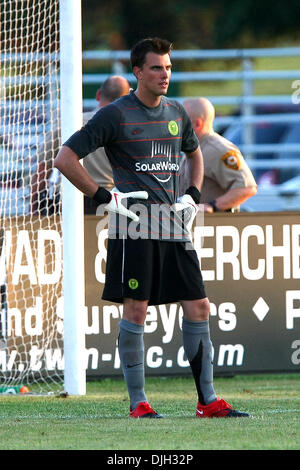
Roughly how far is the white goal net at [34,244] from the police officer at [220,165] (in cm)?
124

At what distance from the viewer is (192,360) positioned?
7.23 m

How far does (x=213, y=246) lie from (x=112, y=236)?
112 inches

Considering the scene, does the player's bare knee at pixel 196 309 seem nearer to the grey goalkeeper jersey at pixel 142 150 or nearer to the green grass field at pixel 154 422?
the grey goalkeeper jersey at pixel 142 150

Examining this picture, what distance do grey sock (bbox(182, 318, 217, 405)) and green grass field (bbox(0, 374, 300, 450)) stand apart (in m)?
0.20

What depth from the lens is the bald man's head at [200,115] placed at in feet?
33.7

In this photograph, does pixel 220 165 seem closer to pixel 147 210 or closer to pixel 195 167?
pixel 195 167

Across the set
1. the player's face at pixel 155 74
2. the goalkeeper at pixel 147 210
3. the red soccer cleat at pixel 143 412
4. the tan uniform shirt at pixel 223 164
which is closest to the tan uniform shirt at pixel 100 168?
the tan uniform shirt at pixel 223 164

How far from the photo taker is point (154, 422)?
22.5 feet

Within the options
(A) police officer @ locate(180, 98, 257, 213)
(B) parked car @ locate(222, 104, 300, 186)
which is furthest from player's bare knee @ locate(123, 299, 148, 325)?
(B) parked car @ locate(222, 104, 300, 186)

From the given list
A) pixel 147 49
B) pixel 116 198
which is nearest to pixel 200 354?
pixel 116 198

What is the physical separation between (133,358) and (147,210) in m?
0.87

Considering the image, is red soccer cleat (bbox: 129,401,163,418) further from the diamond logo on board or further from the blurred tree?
the blurred tree

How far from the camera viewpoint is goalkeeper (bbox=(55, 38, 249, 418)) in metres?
7.05
